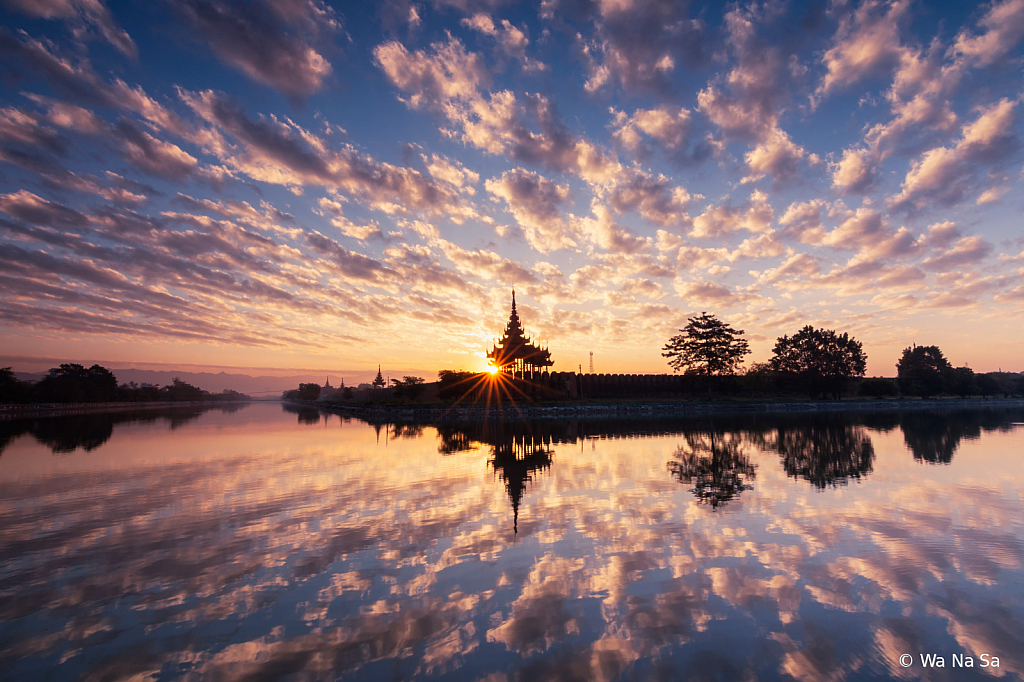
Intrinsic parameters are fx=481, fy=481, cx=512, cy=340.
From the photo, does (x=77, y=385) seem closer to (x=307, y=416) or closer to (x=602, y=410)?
(x=307, y=416)

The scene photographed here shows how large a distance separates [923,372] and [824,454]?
311 feet

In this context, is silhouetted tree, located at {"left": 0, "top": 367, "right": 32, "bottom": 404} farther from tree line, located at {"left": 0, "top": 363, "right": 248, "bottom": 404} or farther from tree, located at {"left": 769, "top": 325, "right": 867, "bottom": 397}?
tree, located at {"left": 769, "top": 325, "right": 867, "bottom": 397}

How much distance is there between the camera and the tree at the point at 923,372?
296ft

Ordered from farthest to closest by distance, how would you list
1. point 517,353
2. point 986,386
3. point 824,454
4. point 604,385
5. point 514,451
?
point 986,386, point 604,385, point 517,353, point 514,451, point 824,454

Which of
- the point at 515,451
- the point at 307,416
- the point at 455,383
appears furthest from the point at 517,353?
the point at 515,451

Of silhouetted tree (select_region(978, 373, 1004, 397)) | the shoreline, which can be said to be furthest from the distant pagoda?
silhouetted tree (select_region(978, 373, 1004, 397))

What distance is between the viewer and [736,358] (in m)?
74.1

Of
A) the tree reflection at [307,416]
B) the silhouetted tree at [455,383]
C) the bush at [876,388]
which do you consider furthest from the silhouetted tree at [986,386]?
the tree reflection at [307,416]

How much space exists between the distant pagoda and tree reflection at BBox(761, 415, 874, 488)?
129 ft

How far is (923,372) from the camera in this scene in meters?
90.2

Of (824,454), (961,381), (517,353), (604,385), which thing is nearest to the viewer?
(824,454)

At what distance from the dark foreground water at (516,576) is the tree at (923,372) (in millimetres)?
96719

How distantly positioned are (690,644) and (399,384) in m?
80.2

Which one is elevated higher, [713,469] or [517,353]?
[517,353]
